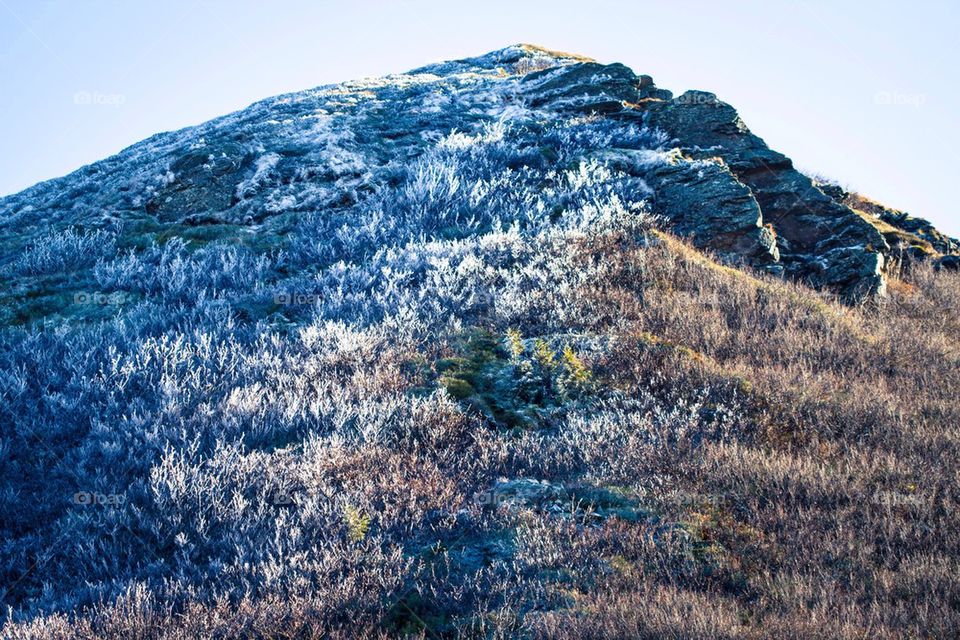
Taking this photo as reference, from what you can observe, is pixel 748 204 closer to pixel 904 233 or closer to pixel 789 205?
pixel 789 205

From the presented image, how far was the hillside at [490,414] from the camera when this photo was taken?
3393 mm

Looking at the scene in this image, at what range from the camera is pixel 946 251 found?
1284 cm

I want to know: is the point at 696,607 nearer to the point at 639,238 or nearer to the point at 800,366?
the point at 800,366

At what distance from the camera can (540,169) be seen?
1280cm

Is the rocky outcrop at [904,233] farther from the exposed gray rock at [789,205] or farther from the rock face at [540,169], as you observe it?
the exposed gray rock at [789,205]

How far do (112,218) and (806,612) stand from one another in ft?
44.3

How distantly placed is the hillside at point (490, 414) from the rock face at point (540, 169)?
0.12 meters

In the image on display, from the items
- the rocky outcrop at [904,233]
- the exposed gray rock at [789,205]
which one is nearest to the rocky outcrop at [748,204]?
the exposed gray rock at [789,205]

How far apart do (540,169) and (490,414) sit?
330 inches

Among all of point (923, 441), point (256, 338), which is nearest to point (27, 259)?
point (256, 338)

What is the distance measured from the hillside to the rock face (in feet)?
0.40

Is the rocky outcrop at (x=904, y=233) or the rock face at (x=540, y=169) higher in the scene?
the rock face at (x=540, y=169)

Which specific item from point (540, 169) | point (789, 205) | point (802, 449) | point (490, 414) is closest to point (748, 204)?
point (789, 205)

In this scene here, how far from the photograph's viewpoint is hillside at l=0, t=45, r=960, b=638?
11.1 ft
